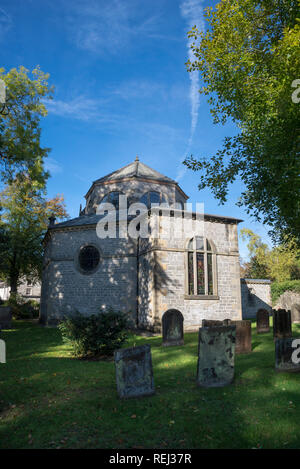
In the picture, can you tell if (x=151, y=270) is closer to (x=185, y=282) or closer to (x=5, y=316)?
(x=185, y=282)

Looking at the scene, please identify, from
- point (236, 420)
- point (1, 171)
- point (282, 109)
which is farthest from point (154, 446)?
point (1, 171)

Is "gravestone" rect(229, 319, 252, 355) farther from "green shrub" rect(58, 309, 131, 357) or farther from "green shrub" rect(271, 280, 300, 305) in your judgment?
"green shrub" rect(271, 280, 300, 305)

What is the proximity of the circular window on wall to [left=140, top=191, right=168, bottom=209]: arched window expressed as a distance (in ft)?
19.5

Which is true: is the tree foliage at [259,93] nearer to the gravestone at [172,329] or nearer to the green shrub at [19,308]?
the gravestone at [172,329]

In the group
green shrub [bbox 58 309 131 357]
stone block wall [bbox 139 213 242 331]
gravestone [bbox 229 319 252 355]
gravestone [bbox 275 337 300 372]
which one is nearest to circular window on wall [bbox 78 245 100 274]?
stone block wall [bbox 139 213 242 331]

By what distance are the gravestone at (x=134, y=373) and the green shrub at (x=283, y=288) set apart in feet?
75.2

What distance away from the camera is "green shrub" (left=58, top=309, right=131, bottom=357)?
29.0 ft

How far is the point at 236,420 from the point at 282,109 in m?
9.27

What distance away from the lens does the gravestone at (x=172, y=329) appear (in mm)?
10336

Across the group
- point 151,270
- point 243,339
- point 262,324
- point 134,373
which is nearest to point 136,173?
point 151,270

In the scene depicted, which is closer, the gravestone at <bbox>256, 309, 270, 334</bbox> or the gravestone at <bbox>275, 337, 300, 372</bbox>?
the gravestone at <bbox>275, 337, 300, 372</bbox>

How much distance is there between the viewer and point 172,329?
34.4 ft

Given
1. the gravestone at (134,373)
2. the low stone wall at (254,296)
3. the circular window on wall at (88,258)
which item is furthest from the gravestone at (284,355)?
the low stone wall at (254,296)

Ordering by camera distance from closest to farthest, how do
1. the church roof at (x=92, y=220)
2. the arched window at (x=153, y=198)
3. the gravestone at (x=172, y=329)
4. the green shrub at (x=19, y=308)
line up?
the gravestone at (x=172, y=329), the church roof at (x=92, y=220), the arched window at (x=153, y=198), the green shrub at (x=19, y=308)
